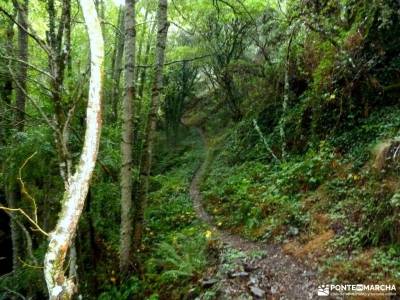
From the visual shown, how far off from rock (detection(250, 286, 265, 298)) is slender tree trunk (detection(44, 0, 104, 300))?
3.32 m

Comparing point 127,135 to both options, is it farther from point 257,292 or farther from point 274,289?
point 274,289

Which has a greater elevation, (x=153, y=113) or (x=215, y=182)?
(x=153, y=113)

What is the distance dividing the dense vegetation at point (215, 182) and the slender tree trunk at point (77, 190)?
130mm

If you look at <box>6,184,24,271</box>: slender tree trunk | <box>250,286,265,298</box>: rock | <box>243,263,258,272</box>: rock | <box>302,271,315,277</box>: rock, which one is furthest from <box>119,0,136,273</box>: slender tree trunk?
<box>302,271,315,277</box>: rock

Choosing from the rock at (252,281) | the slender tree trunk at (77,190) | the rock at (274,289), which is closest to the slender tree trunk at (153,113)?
the rock at (252,281)

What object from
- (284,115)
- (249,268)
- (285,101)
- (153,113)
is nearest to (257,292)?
(249,268)

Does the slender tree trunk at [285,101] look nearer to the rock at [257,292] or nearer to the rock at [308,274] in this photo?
the rock at [308,274]

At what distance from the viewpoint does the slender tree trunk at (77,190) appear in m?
2.73

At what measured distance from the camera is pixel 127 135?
7.17 meters

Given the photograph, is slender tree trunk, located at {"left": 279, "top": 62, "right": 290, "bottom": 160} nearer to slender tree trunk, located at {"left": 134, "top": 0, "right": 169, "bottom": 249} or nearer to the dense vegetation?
the dense vegetation

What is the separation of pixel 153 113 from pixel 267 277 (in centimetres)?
390

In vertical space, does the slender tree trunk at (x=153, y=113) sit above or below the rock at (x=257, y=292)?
above

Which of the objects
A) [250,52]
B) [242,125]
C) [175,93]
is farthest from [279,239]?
[175,93]

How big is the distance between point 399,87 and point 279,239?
14.6ft
